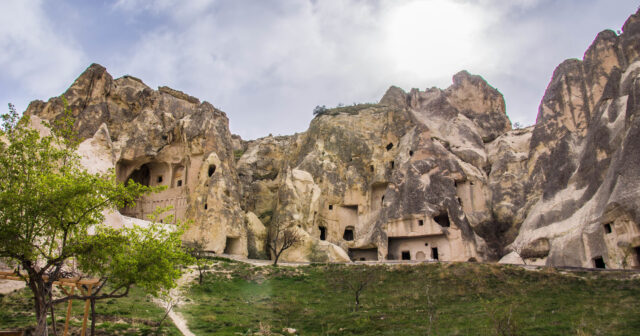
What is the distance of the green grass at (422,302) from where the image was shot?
17.8 meters

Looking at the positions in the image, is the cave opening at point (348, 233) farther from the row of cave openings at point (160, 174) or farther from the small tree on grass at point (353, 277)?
the row of cave openings at point (160, 174)

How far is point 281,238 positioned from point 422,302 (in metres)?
19.0

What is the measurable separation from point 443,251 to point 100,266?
107ft


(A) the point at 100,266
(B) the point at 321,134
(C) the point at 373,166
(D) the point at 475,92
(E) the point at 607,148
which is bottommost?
(A) the point at 100,266

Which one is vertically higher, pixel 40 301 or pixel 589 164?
pixel 589 164

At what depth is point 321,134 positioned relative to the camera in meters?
52.8

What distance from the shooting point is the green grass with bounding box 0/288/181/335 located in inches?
695

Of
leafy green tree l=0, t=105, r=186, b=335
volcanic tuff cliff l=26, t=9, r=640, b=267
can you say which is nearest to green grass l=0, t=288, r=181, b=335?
leafy green tree l=0, t=105, r=186, b=335

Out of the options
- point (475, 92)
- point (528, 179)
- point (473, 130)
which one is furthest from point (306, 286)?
point (475, 92)

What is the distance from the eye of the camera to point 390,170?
48.4 meters

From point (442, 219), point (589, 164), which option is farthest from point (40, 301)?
point (442, 219)

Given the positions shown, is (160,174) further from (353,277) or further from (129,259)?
(129,259)

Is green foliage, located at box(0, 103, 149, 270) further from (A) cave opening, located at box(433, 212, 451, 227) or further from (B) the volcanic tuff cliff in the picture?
(A) cave opening, located at box(433, 212, 451, 227)

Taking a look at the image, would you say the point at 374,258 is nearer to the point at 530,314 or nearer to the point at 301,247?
the point at 301,247
